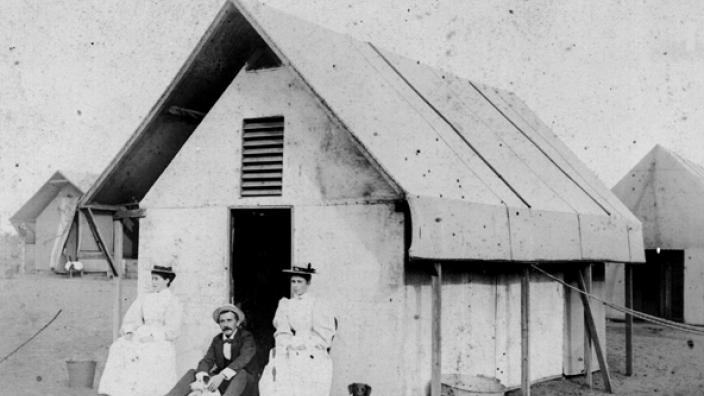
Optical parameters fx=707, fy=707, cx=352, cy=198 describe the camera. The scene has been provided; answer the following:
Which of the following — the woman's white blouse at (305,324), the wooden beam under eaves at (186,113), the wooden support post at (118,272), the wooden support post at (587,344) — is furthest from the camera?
the wooden support post at (587,344)

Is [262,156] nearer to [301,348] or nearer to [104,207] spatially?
[301,348]

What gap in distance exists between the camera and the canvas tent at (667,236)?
19.7 meters

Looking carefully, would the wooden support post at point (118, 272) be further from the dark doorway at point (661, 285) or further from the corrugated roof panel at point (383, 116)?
the dark doorway at point (661, 285)

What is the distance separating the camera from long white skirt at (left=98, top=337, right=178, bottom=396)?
25.6 feet

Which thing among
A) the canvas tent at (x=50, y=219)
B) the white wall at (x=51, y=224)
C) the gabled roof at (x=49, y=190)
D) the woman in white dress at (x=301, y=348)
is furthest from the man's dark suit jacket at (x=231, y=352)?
the white wall at (x=51, y=224)

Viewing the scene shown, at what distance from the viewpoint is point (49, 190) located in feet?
104

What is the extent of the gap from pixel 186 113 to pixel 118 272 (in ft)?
7.93

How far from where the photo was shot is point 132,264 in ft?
99.7

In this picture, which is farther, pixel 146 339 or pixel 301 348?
pixel 146 339

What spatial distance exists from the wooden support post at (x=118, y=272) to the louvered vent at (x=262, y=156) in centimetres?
233

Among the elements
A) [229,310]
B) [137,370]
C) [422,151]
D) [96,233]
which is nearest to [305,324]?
[229,310]

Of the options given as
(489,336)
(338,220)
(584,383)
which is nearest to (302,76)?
(338,220)

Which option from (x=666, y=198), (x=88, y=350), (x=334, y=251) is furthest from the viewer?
(x=666, y=198)

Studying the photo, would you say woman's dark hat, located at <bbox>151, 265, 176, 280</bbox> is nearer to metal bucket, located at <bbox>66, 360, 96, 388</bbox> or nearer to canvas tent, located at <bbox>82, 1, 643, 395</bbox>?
canvas tent, located at <bbox>82, 1, 643, 395</bbox>
